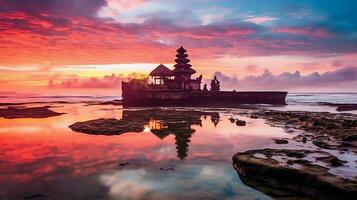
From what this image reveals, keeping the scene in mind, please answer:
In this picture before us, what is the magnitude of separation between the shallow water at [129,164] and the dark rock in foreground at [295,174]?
0.63 m

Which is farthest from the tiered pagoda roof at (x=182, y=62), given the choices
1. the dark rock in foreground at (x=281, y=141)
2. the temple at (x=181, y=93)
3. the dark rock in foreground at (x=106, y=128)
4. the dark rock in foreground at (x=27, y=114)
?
the dark rock in foreground at (x=281, y=141)

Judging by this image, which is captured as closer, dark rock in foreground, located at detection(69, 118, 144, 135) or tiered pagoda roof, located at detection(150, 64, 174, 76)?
dark rock in foreground, located at detection(69, 118, 144, 135)

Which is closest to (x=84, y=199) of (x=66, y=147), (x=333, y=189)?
(x=333, y=189)

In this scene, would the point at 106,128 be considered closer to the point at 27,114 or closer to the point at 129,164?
the point at 129,164

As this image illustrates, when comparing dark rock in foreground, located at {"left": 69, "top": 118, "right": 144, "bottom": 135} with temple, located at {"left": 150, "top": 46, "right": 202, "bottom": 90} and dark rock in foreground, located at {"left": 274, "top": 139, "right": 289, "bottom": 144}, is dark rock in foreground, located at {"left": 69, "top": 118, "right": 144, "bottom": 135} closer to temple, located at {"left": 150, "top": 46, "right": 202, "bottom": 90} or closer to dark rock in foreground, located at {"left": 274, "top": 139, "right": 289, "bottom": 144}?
dark rock in foreground, located at {"left": 274, "top": 139, "right": 289, "bottom": 144}

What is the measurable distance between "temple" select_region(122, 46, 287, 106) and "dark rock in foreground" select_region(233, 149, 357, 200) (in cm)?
4248

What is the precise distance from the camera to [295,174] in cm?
923

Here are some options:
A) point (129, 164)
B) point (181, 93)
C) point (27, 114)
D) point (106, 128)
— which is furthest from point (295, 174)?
point (181, 93)

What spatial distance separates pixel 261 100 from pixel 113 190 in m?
55.2

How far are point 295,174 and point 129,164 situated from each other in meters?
6.54

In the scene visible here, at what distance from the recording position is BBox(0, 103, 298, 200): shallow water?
9.34 meters

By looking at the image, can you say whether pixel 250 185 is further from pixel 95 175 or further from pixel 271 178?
pixel 95 175

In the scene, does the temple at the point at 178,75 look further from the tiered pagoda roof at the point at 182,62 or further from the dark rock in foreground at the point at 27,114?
the dark rock in foreground at the point at 27,114

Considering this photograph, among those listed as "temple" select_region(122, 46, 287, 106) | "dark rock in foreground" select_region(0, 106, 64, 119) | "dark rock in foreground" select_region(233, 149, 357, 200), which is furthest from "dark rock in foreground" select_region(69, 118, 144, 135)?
"temple" select_region(122, 46, 287, 106)
